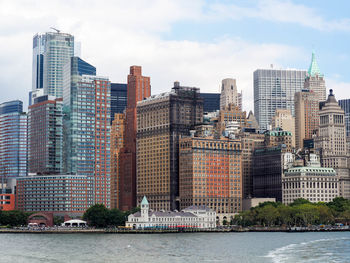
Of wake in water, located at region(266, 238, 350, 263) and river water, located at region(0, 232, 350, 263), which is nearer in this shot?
wake in water, located at region(266, 238, 350, 263)

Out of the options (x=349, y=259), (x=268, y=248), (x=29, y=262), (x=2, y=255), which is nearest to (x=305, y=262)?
(x=349, y=259)

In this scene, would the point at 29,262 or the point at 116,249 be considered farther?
the point at 116,249

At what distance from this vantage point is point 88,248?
639ft

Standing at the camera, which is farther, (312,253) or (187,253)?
(187,253)

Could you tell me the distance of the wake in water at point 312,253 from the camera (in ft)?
504

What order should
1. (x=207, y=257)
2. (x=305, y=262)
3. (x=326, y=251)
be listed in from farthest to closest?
(x=326, y=251)
(x=207, y=257)
(x=305, y=262)

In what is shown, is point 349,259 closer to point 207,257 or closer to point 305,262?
point 305,262

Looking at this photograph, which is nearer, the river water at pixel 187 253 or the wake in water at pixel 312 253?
the wake in water at pixel 312 253

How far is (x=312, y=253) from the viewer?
169250 millimetres

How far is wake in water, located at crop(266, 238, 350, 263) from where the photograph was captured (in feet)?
504

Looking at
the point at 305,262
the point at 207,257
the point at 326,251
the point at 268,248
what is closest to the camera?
the point at 305,262

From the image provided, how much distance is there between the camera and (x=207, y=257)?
163 metres

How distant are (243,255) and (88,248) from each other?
4599 cm

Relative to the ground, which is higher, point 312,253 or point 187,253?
point 312,253
